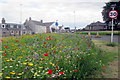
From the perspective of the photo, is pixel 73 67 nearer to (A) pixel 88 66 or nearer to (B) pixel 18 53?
(A) pixel 88 66

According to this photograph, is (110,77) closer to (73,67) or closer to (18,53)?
(73,67)

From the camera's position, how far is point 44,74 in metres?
3.07

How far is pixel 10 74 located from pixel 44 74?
805mm

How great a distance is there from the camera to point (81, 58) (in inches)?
176

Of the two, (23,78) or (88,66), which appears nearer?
(23,78)

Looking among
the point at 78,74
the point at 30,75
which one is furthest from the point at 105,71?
the point at 30,75

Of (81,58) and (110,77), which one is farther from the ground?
(81,58)

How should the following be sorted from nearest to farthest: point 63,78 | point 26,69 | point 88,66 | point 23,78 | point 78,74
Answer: point 23,78 → point 26,69 → point 63,78 → point 78,74 → point 88,66

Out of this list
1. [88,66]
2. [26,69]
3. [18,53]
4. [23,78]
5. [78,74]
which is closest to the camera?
[23,78]

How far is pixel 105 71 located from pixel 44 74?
9.32 feet

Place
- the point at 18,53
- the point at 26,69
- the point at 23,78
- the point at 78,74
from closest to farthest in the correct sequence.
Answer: the point at 23,78 → the point at 26,69 → the point at 78,74 → the point at 18,53

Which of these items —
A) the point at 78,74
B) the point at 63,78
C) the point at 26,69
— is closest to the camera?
the point at 26,69

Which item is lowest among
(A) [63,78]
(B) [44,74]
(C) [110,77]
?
(C) [110,77]

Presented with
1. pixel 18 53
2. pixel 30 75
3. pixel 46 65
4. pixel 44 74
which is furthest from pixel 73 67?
pixel 18 53
